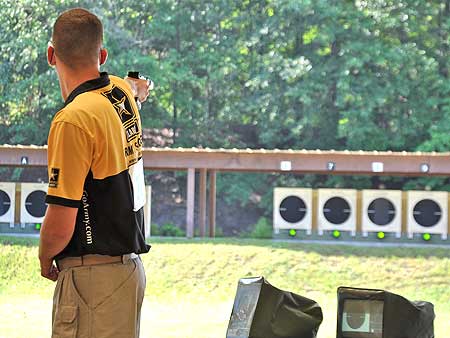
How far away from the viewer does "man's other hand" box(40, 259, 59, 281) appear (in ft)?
5.90

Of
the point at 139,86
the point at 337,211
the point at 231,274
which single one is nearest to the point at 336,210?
the point at 337,211

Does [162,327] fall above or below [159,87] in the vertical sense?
below

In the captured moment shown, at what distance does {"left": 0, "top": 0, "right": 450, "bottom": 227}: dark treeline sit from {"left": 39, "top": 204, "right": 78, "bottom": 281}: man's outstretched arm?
11.5 metres

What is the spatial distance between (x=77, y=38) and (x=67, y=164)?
0.24 meters

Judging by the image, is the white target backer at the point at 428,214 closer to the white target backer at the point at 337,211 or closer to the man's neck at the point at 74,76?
the white target backer at the point at 337,211

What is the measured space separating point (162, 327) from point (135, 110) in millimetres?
4430

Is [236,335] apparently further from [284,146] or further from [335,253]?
[284,146]

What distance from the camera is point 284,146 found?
14.1m

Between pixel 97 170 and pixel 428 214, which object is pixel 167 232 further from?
pixel 97 170

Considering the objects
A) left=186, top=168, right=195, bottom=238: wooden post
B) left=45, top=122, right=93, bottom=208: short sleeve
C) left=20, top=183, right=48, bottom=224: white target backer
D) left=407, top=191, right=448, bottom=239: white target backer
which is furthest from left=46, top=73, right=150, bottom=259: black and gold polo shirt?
left=407, top=191, right=448, bottom=239: white target backer

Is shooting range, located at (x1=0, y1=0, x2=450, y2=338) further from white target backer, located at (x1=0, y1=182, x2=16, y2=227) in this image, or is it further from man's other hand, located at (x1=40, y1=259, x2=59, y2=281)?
man's other hand, located at (x1=40, y1=259, x2=59, y2=281)

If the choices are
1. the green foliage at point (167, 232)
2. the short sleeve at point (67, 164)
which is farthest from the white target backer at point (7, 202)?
the short sleeve at point (67, 164)

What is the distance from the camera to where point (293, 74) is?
13.9m

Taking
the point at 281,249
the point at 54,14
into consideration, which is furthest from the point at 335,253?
the point at 54,14
